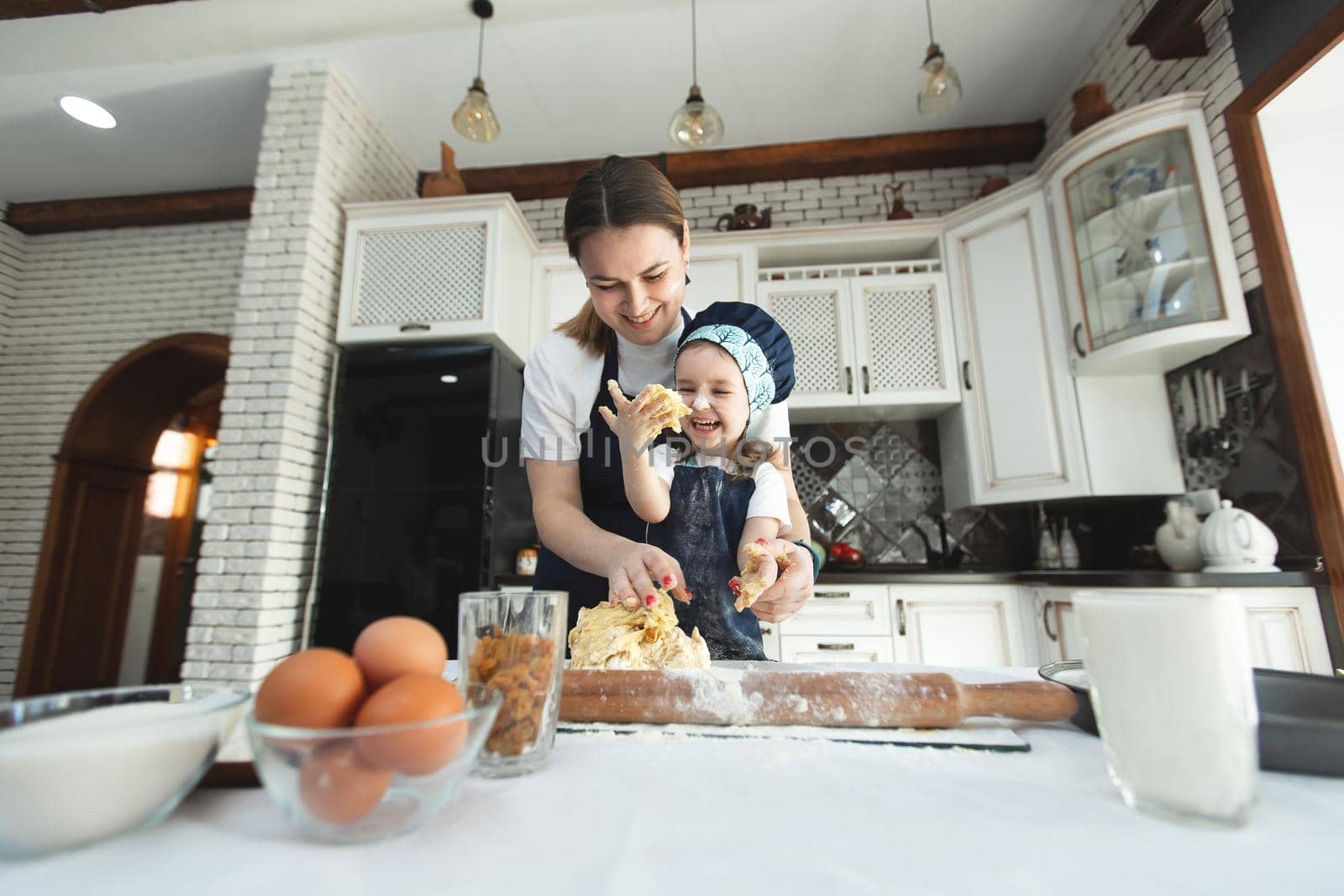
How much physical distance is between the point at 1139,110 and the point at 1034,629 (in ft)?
7.36

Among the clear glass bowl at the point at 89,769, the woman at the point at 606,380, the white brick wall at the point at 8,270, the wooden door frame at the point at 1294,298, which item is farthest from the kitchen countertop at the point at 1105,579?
the white brick wall at the point at 8,270

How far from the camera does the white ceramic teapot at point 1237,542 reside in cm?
210

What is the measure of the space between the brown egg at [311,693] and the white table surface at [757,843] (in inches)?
3.3

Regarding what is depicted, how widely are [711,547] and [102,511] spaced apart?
5.25 meters

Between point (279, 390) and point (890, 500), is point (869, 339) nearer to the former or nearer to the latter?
point (890, 500)

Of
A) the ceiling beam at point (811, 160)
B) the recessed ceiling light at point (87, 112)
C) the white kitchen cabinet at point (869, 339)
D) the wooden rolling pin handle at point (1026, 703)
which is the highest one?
the recessed ceiling light at point (87, 112)

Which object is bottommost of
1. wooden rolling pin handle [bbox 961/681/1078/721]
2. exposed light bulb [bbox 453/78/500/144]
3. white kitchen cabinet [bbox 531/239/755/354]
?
wooden rolling pin handle [bbox 961/681/1078/721]

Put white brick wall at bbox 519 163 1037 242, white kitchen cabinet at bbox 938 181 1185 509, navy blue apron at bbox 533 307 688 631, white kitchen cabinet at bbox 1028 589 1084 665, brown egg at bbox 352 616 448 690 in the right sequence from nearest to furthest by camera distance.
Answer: brown egg at bbox 352 616 448 690
navy blue apron at bbox 533 307 688 631
white kitchen cabinet at bbox 1028 589 1084 665
white kitchen cabinet at bbox 938 181 1185 509
white brick wall at bbox 519 163 1037 242

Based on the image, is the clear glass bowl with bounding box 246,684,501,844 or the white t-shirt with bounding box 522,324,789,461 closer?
the clear glass bowl with bounding box 246,684,501,844

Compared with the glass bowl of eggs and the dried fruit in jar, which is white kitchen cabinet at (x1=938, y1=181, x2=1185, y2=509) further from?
the glass bowl of eggs

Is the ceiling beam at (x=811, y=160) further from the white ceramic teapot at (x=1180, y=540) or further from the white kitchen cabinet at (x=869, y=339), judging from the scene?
the white ceramic teapot at (x=1180, y=540)

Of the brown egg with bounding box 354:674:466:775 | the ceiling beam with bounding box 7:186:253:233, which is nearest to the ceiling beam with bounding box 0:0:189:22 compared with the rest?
the ceiling beam with bounding box 7:186:253:233

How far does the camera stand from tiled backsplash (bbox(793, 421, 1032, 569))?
3.33 meters

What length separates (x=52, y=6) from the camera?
2654 mm
